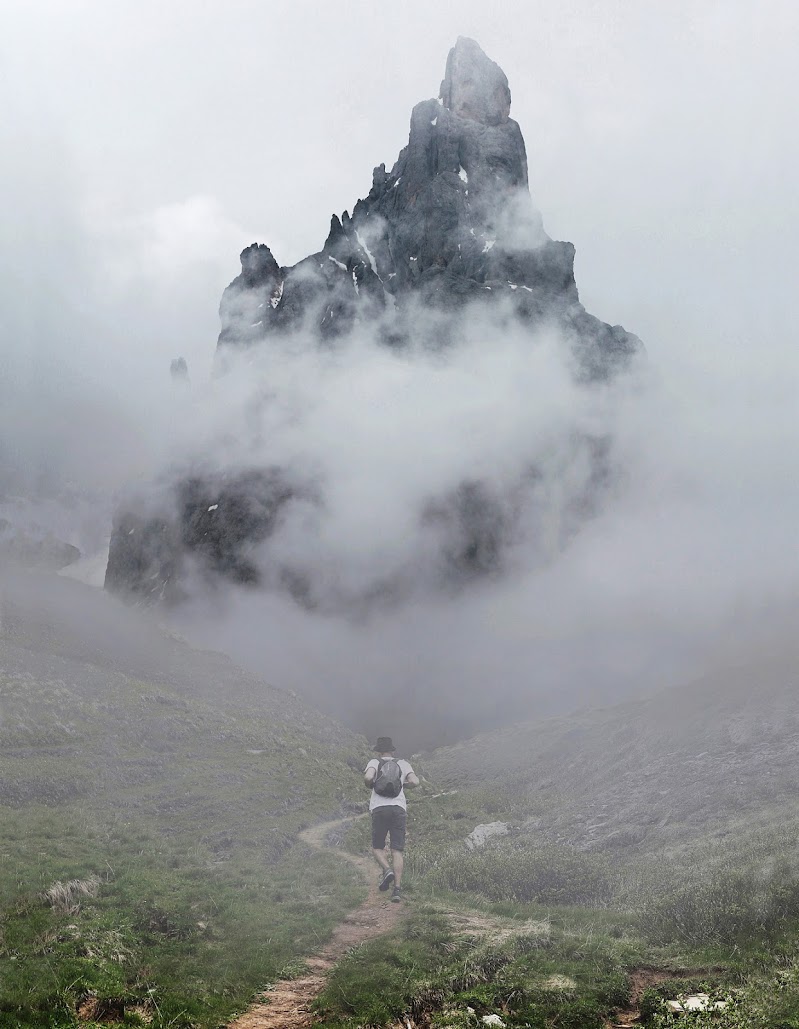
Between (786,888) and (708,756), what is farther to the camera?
(708,756)

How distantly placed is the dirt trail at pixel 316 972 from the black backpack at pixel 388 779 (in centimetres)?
304

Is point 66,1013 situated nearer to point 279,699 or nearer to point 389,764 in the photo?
point 389,764

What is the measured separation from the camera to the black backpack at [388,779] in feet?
64.5

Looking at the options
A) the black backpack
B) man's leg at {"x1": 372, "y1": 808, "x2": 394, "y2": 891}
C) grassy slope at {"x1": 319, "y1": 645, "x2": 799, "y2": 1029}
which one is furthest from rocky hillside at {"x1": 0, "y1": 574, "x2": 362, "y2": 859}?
the black backpack

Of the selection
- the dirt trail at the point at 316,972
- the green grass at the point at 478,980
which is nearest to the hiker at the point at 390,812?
the dirt trail at the point at 316,972

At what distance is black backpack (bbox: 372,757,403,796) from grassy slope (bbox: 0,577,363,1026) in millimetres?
3328

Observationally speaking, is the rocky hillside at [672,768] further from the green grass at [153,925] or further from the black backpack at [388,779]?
the green grass at [153,925]

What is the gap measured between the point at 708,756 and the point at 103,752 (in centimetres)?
4222

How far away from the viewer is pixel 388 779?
19.7 meters

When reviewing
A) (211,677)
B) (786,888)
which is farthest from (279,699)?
(786,888)

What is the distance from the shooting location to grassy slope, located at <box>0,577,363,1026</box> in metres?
13.0

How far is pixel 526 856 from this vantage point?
23.8 metres

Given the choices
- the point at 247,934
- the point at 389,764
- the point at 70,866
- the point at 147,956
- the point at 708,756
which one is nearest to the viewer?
the point at 147,956

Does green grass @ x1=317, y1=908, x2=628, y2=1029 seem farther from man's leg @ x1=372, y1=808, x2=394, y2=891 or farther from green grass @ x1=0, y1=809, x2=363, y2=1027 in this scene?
man's leg @ x1=372, y1=808, x2=394, y2=891
